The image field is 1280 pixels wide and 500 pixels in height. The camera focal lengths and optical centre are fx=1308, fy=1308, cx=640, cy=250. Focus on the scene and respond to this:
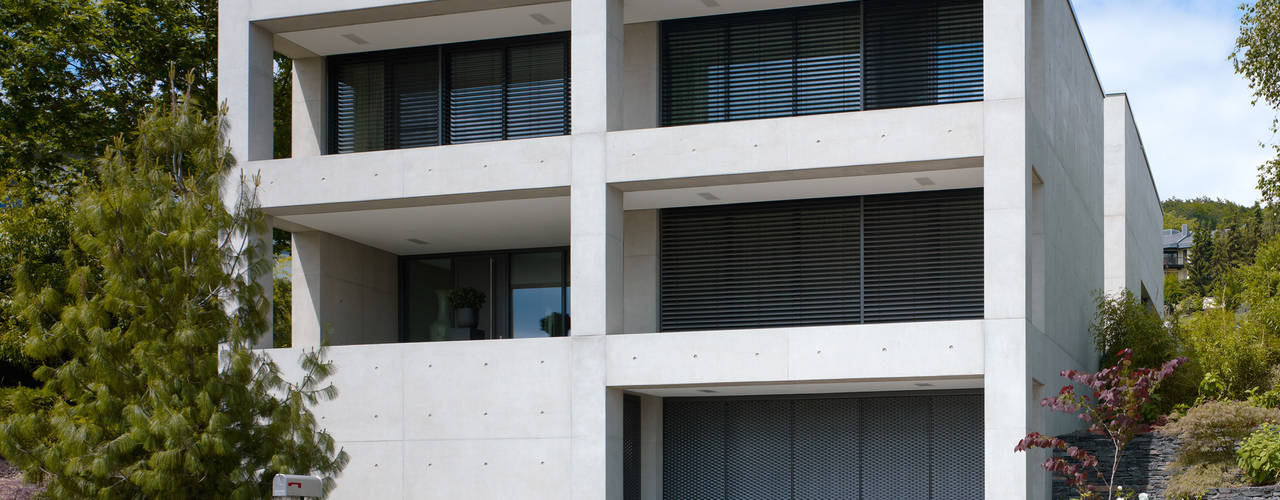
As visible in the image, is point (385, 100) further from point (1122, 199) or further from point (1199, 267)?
point (1199, 267)

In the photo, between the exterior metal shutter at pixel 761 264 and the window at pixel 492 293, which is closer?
the exterior metal shutter at pixel 761 264

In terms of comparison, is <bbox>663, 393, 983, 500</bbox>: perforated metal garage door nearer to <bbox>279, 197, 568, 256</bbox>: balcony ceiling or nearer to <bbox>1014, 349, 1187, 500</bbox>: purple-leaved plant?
<bbox>1014, 349, 1187, 500</bbox>: purple-leaved plant

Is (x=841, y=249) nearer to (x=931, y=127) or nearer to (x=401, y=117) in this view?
(x=931, y=127)

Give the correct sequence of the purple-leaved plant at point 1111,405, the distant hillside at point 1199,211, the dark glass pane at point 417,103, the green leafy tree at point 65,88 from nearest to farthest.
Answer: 1. the purple-leaved plant at point 1111,405
2. the dark glass pane at point 417,103
3. the green leafy tree at point 65,88
4. the distant hillside at point 1199,211

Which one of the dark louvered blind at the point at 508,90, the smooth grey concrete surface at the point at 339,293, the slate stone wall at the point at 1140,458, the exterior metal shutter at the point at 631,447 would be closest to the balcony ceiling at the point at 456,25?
the dark louvered blind at the point at 508,90

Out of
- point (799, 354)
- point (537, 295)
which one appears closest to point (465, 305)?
point (537, 295)

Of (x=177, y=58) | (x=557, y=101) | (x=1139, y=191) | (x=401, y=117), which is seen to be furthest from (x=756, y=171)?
(x=1139, y=191)

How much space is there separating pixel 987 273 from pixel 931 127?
222 cm

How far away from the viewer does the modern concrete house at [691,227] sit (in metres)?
18.5

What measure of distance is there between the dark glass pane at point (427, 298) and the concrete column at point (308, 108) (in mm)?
3460

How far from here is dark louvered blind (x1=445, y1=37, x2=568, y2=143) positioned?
22.4 meters

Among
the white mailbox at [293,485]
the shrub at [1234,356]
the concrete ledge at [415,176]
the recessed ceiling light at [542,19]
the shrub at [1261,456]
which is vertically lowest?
the shrub at [1261,456]

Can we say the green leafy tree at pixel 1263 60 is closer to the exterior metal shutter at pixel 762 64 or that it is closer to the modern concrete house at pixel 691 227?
the modern concrete house at pixel 691 227

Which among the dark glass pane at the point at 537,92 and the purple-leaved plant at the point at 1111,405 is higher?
the dark glass pane at the point at 537,92
